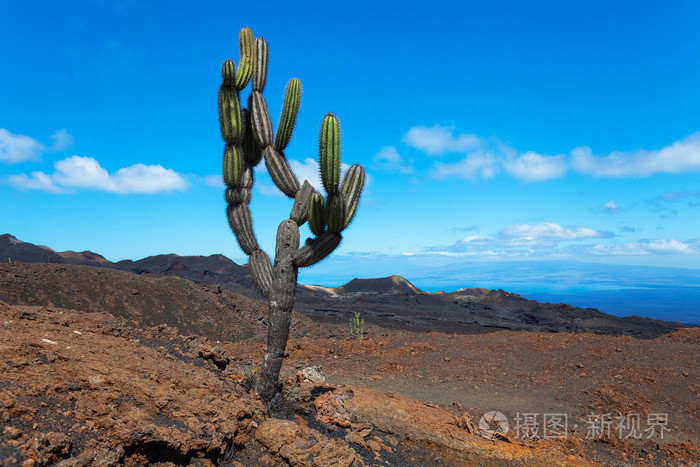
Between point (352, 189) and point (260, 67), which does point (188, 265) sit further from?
point (352, 189)

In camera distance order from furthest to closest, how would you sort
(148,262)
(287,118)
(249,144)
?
1. (148,262)
2. (249,144)
3. (287,118)

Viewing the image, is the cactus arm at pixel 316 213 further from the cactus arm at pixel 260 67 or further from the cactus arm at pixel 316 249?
the cactus arm at pixel 260 67

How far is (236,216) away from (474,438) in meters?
4.48

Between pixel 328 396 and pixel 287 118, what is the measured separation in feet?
13.2

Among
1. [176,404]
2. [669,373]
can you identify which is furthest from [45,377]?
[669,373]

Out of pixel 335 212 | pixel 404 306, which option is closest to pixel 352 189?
pixel 335 212

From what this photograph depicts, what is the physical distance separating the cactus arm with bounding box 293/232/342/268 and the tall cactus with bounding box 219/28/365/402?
1 centimetres

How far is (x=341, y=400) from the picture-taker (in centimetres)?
567

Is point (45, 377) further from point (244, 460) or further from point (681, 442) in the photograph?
point (681, 442)

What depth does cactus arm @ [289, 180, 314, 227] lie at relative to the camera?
5832mm

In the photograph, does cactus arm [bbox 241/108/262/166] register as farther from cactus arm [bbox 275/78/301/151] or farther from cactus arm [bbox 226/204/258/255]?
cactus arm [bbox 226/204/258/255]

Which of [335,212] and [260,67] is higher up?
[260,67]

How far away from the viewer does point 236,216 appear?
6.32 meters

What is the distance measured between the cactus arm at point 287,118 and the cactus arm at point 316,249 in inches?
62.5
